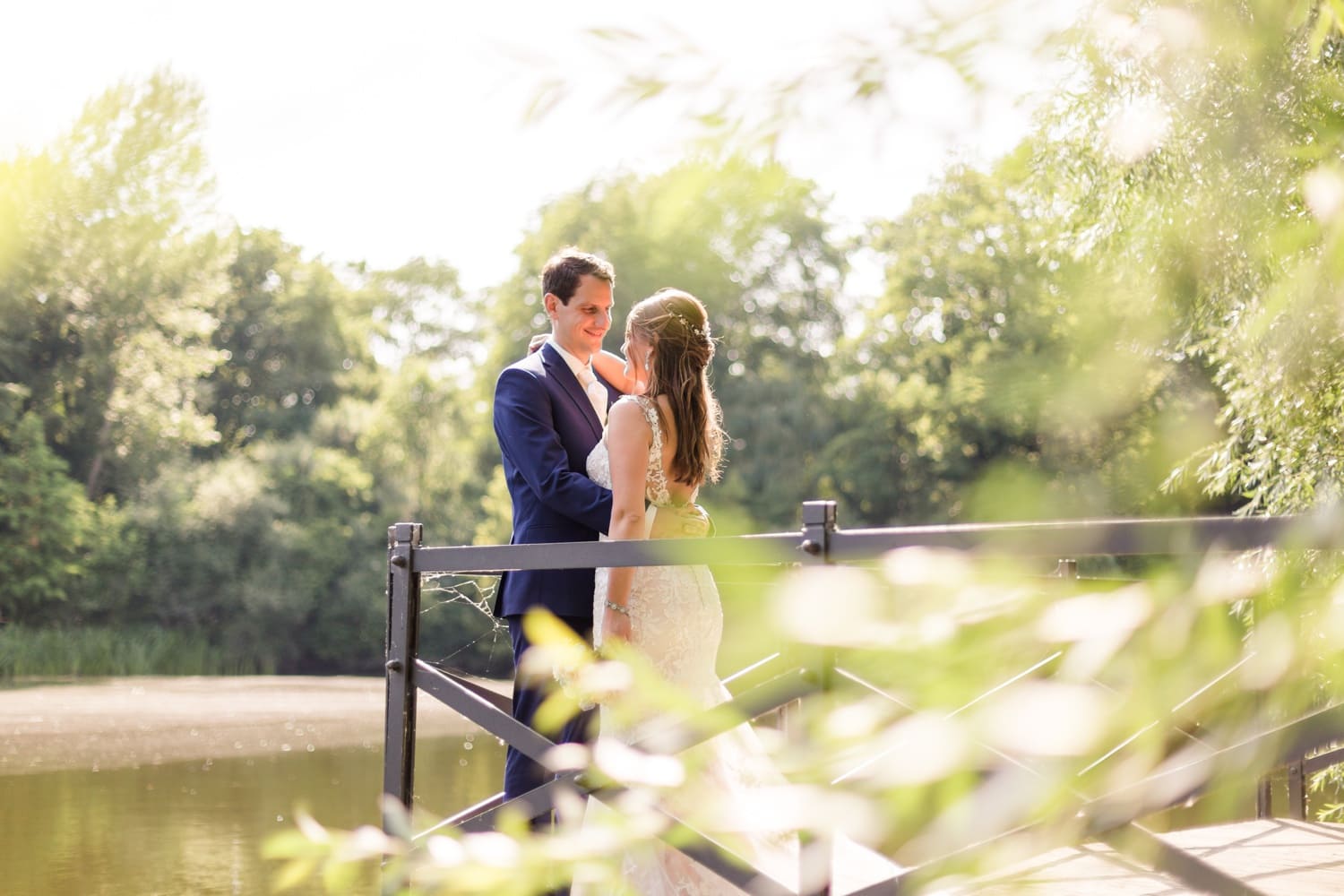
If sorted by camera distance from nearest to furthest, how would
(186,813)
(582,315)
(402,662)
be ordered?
(402,662) < (582,315) < (186,813)

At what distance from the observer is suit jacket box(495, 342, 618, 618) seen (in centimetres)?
362

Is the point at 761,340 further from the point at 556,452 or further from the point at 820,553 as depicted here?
the point at 820,553

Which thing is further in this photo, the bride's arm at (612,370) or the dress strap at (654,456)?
the bride's arm at (612,370)

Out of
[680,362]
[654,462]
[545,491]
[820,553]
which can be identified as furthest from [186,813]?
[820,553]

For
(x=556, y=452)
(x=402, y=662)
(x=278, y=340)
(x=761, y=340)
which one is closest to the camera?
(x=402, y=662)

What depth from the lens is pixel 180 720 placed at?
16.6 metres

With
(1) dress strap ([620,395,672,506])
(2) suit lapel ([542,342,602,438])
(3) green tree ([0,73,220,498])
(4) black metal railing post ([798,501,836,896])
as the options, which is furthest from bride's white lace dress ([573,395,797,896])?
(3) green tree ([0,73,220,498])

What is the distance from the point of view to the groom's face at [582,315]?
3.77 meters

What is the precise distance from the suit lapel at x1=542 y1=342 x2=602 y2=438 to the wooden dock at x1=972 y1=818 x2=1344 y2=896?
1672 mm

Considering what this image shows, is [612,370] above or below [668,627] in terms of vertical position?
above

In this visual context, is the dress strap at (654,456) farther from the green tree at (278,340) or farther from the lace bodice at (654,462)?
the green tree at (278,340)

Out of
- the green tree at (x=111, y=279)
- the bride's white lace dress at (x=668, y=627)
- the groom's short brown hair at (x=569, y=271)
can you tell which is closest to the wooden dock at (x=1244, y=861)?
the bride's white lace dress at (x=668, y=627)

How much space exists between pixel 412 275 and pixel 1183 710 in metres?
44.0

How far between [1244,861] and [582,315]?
3.10m
